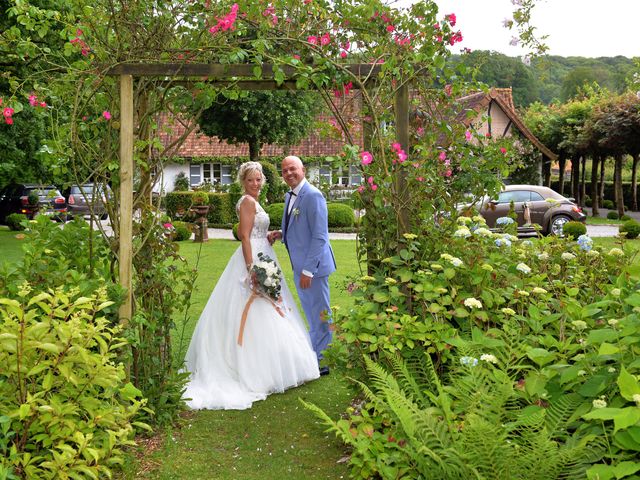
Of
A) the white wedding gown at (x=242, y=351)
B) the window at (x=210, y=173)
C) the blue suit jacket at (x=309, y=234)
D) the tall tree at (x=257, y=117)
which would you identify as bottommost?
the white wedding gown at (x=242, y=351)

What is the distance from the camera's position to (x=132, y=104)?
4957mm

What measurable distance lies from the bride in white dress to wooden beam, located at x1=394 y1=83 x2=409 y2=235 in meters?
1.67

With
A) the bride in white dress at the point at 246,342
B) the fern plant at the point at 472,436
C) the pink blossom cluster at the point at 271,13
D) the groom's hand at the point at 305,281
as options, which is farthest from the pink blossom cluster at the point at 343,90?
the fern plant at the point at 472,436

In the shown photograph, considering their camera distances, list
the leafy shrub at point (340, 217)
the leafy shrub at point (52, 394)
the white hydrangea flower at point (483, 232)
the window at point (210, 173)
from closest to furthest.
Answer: the leafy shrub at point (52, 394) → the white hydrangea flower at point (483, 232) → the leafy shrub at point (340, 217) → the window at point (210, 173)

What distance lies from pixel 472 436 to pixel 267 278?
10.8 feet

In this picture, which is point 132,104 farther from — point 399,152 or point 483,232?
point 483,232

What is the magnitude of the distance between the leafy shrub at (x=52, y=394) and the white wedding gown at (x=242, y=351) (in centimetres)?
220

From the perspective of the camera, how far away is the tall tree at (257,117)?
2520 centimetres

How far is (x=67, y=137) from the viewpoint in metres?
4.89

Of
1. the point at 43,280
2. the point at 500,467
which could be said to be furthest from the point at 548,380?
the point at 43,280

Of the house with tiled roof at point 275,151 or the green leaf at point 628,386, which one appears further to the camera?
the house with tiled roof at point 275,151

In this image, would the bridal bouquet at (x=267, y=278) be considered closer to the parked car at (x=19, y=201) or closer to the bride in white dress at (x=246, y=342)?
the bride in white dress at (x=246, y=342)

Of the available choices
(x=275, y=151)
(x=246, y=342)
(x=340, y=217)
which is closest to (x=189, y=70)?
(x=246, y=342)

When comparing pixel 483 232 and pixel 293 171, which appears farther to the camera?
pixel 293 171
